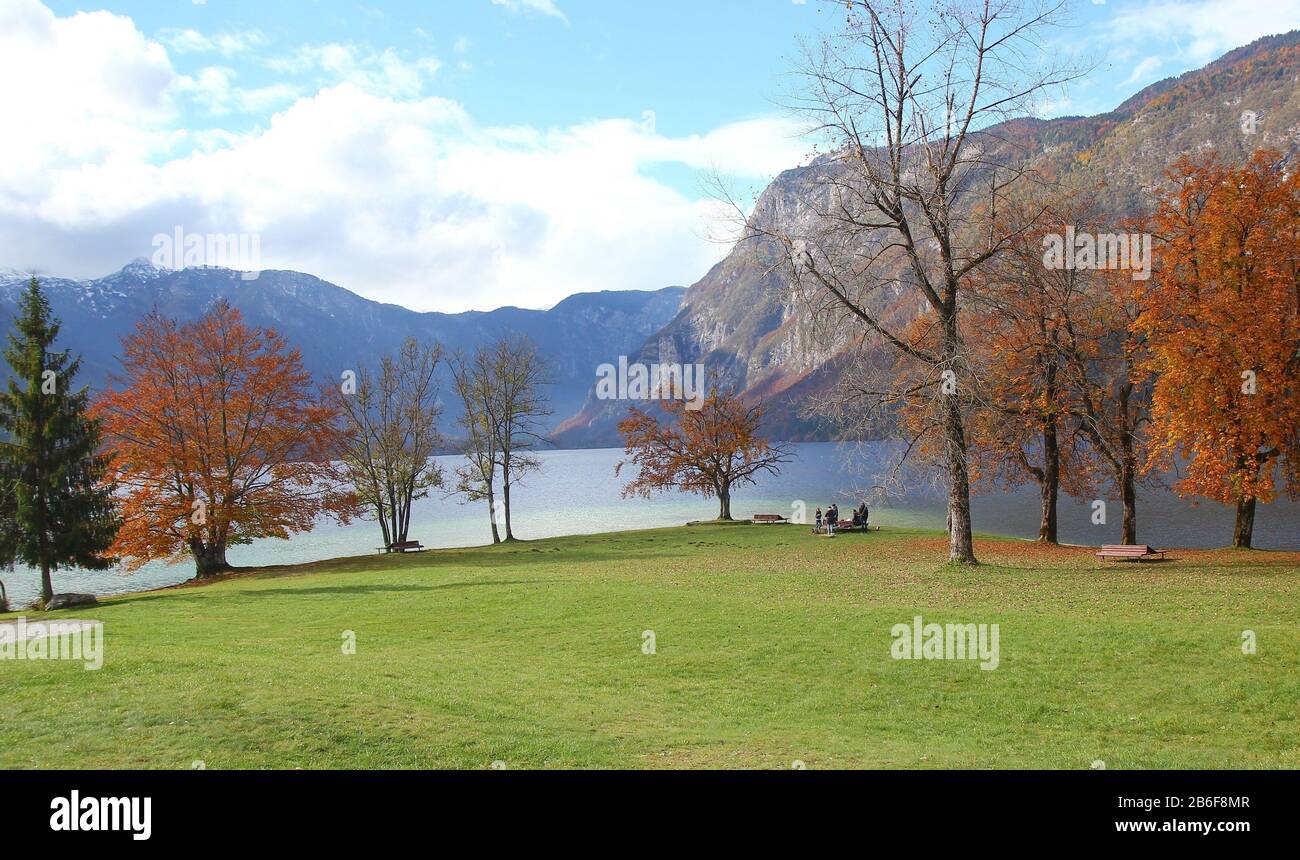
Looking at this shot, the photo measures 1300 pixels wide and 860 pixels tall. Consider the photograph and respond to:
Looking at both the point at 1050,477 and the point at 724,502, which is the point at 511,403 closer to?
the point at 724,502

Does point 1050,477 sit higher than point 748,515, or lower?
higher

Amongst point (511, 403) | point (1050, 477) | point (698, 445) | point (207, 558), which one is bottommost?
point (207, 558)

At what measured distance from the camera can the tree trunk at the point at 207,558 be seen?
40250 millimetres

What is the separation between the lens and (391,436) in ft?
160

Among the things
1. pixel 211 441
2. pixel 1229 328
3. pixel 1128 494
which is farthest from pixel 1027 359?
pixel 211 441

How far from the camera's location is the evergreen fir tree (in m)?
33.7

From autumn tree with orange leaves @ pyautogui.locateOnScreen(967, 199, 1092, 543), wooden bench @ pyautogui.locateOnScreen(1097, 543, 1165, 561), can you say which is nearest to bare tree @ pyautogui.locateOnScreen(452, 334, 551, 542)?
autumn tree with orange leaves @ pyautogui.locateOnScreen(967, 199, 1092, 543)

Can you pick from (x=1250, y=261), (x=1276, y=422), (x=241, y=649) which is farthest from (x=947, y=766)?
→ (x=1250, y=261)

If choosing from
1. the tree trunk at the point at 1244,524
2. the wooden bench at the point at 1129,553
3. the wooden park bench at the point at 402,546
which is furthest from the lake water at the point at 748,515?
the wooden park bench at the point at 402,546

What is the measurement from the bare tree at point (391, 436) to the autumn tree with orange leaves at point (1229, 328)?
40.2 meters

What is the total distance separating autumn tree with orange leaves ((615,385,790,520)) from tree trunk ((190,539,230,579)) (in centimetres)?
2680

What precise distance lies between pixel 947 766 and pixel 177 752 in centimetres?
881

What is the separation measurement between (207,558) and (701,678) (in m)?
36.2

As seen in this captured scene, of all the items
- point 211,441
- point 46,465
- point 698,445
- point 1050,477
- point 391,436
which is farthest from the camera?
point 698,445
